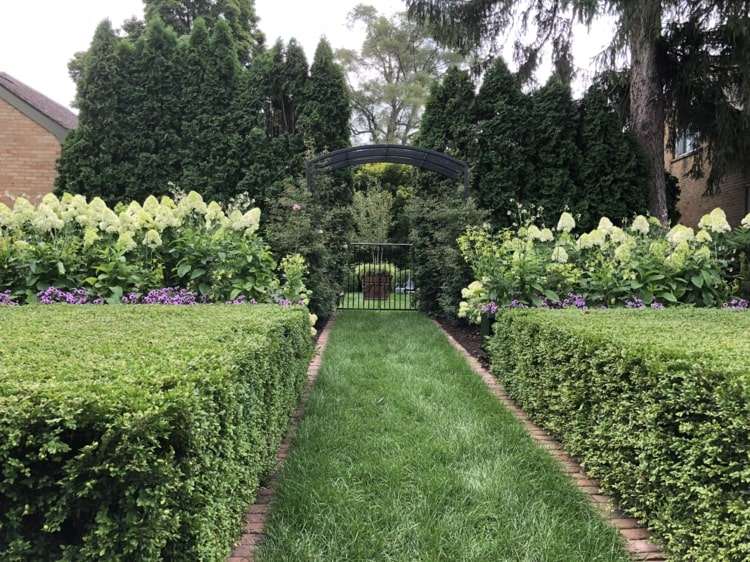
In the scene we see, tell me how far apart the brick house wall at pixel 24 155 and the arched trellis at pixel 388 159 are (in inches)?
239

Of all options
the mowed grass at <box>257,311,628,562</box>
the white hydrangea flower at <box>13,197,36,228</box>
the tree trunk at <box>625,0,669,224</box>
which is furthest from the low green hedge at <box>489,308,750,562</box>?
the tree trunk at <box>625,0,669,224</box>

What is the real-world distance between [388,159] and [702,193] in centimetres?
860

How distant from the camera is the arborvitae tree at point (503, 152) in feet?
27.4

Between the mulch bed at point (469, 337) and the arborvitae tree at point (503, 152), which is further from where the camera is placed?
the arborvitae tree at point (503, 152)

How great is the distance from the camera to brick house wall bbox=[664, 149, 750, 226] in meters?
11.3

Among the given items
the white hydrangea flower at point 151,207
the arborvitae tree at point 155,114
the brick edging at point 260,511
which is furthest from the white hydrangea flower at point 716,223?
the arborvitae tree at point 155,114

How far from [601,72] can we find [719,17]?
1.88 metres

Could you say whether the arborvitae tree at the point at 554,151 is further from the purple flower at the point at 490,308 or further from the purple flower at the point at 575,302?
the purple flower at the point at 490,308

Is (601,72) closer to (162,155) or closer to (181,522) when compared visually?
(162,155)

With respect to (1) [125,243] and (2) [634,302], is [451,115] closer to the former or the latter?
(2) [634,302]

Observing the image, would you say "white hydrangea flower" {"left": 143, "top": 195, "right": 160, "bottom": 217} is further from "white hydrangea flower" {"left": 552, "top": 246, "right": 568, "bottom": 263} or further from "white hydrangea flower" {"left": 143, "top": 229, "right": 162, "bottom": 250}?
"white hydrangea flower" {"left": 552, "top": 246, "right": 568, "bottom": 263}

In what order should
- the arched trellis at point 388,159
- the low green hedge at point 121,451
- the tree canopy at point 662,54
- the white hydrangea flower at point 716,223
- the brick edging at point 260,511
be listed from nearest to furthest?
the low green hedge at point 121,451
the brick edging at point 260,511
the white hydrangea flower at point 716,223
the arched trellis at point 388,159
the tree canopy at point 662,54

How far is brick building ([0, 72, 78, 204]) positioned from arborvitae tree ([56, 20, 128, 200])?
2292 mm

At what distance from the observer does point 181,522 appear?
1302 millimetres
